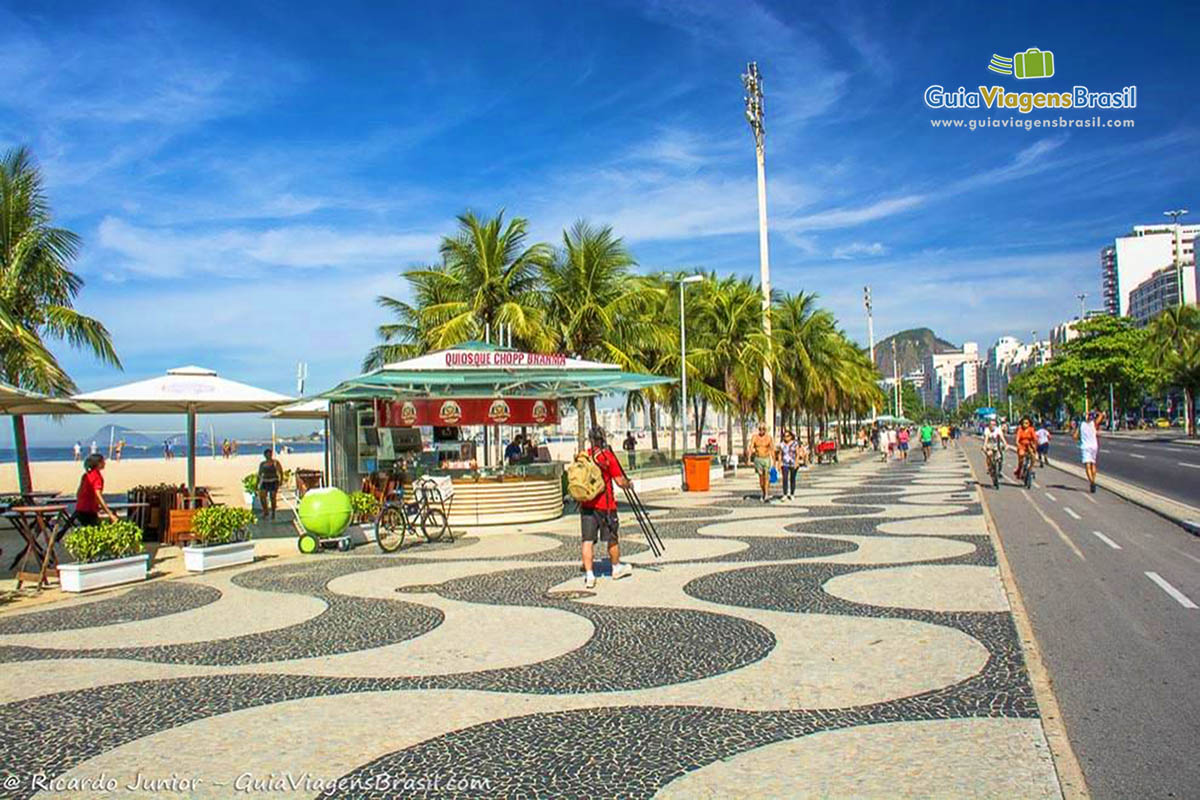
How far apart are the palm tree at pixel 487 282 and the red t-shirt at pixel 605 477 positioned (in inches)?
637

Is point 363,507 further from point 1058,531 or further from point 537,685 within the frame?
point 1058,531

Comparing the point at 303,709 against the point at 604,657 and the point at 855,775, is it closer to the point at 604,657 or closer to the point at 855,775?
the point at 604,657

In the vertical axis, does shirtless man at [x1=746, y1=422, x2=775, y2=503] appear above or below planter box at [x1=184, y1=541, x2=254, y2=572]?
above

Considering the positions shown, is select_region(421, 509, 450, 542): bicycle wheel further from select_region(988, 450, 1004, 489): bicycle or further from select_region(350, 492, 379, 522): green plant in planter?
select_region(988, 450, 1004, 489): bicycle

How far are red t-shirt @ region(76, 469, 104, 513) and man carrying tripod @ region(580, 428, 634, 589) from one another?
6584 millimetres

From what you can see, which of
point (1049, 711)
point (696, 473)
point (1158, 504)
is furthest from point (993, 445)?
point (1049, 711)

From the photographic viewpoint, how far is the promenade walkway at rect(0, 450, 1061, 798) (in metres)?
4.56

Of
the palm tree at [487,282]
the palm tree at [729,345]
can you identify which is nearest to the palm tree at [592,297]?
the palm tree at [487,282]

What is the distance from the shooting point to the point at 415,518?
588 inches

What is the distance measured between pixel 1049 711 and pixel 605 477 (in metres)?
5.65

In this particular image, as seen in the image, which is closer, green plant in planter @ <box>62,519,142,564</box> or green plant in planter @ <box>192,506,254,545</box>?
green plant in planter @ <box>62,519,142,564</box>

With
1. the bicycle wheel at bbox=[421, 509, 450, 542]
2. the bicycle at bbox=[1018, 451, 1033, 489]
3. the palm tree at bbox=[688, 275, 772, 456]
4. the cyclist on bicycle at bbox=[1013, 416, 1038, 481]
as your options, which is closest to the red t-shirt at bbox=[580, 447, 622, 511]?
the bicycle wheel at bbox=[421, 509, 450, 542]

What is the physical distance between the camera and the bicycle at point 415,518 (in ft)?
46.0

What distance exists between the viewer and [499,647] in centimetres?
726
